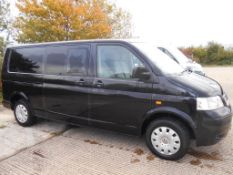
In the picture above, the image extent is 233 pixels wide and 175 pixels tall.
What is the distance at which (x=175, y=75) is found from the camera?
154 inches

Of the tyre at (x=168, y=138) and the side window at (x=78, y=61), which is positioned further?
the side window at (x=78, y=61)

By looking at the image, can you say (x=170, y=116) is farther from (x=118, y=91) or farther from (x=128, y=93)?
(x=118, y=91)

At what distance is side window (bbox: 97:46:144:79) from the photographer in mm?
4027

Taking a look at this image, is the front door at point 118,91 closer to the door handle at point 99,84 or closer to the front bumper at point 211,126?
the door handle at point 99,84

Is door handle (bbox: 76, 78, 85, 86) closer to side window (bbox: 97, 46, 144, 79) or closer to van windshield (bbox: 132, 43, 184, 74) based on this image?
side window (bbox: 97, 46, 144, 79)

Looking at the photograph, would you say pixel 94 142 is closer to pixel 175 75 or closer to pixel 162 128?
pixel 162 128

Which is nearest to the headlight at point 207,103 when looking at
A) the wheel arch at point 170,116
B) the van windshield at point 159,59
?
the wheel arch at point 170,116

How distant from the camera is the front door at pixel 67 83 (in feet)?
14.8

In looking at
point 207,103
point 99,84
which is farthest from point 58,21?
point 207,103

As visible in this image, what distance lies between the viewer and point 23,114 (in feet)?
18.6

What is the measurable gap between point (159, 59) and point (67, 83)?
1.77 meters

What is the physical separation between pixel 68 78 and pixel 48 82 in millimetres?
595

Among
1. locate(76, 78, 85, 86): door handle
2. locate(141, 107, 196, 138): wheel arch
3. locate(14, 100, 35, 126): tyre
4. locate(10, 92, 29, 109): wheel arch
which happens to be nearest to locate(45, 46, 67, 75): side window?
locate(76, 78, 85, 86): door handle

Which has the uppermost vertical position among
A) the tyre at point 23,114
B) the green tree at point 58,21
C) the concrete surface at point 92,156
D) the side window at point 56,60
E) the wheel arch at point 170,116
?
the green tree at point 58,21
